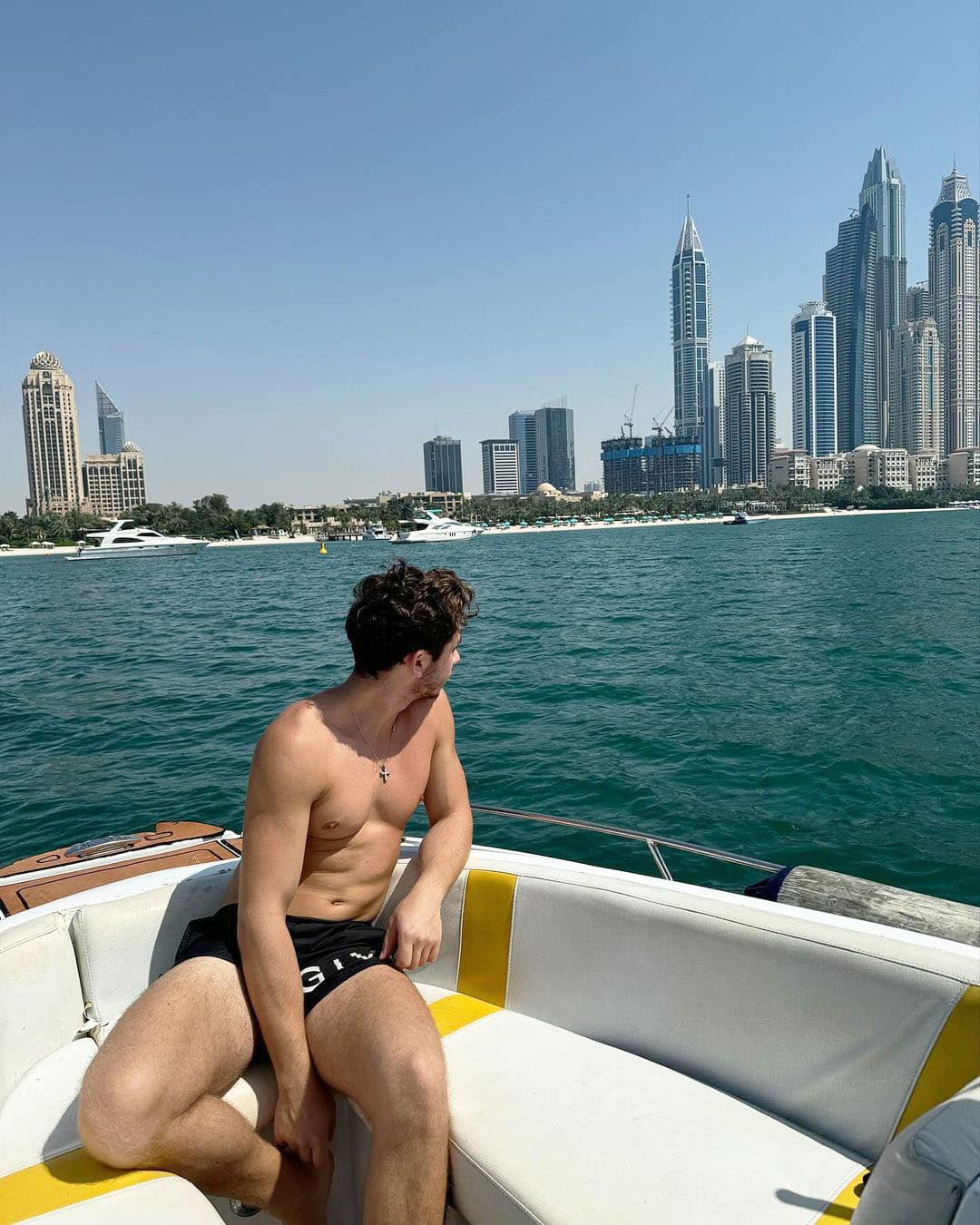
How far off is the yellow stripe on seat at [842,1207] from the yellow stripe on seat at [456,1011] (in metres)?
1.14

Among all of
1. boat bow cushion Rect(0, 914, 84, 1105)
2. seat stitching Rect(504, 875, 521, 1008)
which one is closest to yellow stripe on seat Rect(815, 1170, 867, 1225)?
seat stitching Rect(504, 875, 521, 1008)

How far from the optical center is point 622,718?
45.5ft

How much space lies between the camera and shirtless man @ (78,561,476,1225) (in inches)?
83.4

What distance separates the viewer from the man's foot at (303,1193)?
2314 millimetres

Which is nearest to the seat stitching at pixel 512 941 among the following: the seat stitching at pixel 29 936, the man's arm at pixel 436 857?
the man's arm at pixel 436 857

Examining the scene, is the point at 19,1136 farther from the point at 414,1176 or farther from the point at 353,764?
the point at 353,764

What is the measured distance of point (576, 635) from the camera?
2414 cm

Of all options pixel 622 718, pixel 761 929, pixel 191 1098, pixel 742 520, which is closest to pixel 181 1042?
pixel 191 1098

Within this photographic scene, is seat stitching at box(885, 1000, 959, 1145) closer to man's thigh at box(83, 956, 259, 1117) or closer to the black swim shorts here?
the black swim shorts

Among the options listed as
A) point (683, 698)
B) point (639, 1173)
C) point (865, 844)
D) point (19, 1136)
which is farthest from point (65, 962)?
point (683, 698)

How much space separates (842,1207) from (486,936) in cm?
128

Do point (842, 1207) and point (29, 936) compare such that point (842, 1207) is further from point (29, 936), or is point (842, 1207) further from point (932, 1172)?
A: point (29, 936)

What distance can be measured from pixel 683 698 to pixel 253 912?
13548mm

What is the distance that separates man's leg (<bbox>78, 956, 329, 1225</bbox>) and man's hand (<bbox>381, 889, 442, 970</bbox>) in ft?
1.54
